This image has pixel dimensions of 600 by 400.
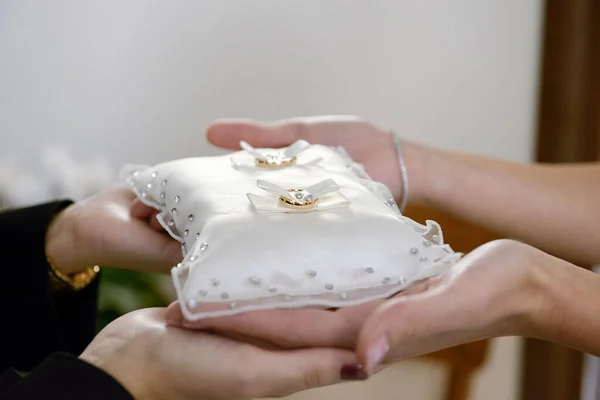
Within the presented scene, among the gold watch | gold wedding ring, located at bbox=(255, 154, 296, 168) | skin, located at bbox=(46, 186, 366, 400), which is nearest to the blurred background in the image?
the gold watch

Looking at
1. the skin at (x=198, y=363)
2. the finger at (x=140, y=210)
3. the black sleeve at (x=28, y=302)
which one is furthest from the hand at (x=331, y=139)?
the skin at (x=198, y=363)

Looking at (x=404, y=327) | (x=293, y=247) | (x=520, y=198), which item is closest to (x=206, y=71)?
(x=520, y=198)

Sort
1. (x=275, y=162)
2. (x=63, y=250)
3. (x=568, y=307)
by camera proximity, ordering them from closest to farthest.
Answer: (x=568, y=307)
(x=275, y=162)
(x=63, y=250)

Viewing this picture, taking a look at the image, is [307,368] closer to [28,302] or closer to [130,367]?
[130,367]

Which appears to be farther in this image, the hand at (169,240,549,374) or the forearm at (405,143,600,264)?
the forearm at (405,143,600,264)

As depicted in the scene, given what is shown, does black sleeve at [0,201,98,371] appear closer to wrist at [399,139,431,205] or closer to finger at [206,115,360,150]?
finger at [206,115,360,150]

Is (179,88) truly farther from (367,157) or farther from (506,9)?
(506,9)

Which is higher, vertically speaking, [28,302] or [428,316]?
[428,316]
